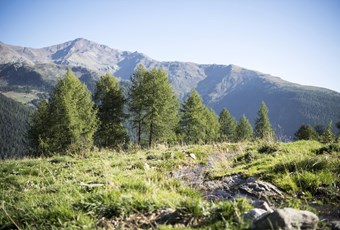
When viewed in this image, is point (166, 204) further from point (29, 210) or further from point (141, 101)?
point (141, 101)

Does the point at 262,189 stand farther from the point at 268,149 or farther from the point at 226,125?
the point at 226,125

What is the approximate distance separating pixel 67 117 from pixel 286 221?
36.0 m

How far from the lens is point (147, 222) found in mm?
4723

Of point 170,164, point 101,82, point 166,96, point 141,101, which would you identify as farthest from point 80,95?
point 170,164

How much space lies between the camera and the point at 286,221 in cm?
368

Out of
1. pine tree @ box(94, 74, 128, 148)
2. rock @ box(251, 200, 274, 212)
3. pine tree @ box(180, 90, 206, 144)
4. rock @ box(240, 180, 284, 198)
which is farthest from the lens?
pine tree @ box(180, 90, 206, 144)

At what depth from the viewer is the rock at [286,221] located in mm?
3660

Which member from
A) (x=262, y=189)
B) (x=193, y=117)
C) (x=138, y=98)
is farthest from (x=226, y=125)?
(x=262, y=189)

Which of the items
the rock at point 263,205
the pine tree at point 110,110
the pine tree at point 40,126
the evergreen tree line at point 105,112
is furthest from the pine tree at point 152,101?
the rock at point 263,205

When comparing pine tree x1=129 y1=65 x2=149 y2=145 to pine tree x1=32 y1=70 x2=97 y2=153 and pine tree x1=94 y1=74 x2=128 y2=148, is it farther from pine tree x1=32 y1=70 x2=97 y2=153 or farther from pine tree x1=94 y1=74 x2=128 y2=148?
pine tree x1=32 y1=70 x2=97 y2=153

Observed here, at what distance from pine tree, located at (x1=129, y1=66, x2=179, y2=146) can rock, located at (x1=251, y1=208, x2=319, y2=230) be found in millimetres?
35436

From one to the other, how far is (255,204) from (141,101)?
3498cm

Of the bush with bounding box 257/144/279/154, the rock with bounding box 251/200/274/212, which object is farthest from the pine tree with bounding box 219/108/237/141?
the rock with bounding box 251/200/274/212

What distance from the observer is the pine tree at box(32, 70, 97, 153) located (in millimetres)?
36312
